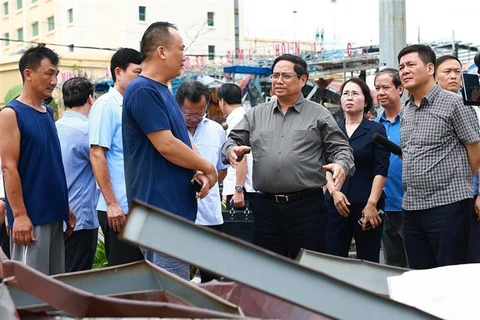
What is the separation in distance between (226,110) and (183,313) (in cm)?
628

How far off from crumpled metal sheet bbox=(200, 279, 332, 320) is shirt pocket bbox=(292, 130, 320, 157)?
2.81 m

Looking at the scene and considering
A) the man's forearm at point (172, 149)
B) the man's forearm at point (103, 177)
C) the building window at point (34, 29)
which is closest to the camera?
the man's forearm at point (172, 149)

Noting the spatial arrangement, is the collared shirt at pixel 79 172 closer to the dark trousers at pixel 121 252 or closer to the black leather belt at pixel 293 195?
the dark trousers at pixel 121 252

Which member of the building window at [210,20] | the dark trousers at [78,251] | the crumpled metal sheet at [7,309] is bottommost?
the dark trousers at [78,251]

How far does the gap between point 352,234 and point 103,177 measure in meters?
2.34

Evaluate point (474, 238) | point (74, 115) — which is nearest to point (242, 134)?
point (74, 115)

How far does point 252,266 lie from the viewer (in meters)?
2.04

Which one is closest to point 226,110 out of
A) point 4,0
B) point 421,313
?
point 421,313

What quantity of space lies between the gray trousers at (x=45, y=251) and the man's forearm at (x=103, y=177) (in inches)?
13.8

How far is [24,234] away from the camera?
4855mm

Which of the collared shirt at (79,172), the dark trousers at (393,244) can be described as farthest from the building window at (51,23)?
the collared shirt at (79,172)

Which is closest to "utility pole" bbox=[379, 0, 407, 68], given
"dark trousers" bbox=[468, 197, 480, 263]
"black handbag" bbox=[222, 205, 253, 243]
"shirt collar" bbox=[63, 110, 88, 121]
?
"black handbag" bbox=[222, 205, 253, 243]

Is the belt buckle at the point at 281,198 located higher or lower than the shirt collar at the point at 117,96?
lower

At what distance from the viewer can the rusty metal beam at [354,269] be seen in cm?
296
